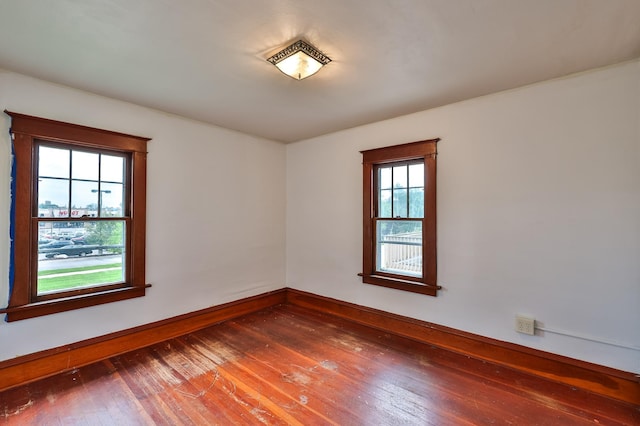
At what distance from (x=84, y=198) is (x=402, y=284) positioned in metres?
3.37

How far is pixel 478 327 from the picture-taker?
2754 mm

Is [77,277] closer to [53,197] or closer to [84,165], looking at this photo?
[53,197]

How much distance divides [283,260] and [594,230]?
3633mm

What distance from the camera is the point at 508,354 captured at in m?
2.56

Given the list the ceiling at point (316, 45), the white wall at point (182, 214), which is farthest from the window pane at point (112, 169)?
the ceiling at point (316, 45)

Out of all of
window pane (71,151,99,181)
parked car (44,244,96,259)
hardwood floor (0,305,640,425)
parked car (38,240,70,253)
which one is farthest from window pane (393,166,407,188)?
parked car (38,240,70,253)

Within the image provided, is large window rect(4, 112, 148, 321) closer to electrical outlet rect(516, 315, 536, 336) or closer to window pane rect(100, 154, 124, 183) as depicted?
window pane rect(100, 154, 124, 183)

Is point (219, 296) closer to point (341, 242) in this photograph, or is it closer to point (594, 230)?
point (341, 242)

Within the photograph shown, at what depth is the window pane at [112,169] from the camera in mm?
2811

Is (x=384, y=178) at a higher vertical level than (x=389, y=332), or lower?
higher

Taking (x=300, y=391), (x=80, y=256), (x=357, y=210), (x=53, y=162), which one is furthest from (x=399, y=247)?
(x=53, y=162)

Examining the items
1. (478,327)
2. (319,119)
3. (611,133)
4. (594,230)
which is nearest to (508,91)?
(611,133)

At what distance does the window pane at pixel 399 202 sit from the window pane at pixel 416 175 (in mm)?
135

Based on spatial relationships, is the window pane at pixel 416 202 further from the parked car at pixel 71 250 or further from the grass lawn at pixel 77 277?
the parked car at pixel 71 250
